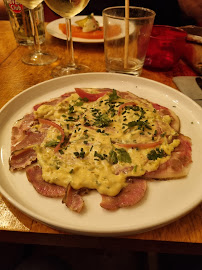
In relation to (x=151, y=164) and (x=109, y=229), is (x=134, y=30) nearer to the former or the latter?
(x=151, y=164)

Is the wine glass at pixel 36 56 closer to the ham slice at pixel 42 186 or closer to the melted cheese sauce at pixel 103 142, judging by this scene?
the melted cheese sauce at pixel 103 142

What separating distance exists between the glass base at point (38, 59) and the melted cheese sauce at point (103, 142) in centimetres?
73

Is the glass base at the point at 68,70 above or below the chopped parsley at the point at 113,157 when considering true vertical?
below

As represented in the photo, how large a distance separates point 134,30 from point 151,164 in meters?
1.07

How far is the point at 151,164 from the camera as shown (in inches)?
36.1

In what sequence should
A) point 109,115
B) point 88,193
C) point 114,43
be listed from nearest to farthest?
point 88,193 → point 109,115 → point 114,43

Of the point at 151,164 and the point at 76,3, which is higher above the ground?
the point at 76,3

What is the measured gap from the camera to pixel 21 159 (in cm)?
96

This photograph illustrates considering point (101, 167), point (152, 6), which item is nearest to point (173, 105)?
point (101, 167)

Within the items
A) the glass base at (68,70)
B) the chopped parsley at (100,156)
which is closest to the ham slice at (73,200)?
the chopped parsley at (100,156)

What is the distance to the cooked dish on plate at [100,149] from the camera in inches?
33.3

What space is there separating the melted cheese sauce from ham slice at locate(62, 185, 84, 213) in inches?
1.1

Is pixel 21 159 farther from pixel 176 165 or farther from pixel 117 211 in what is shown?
pixel 176 165

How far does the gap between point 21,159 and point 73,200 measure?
0.30m
